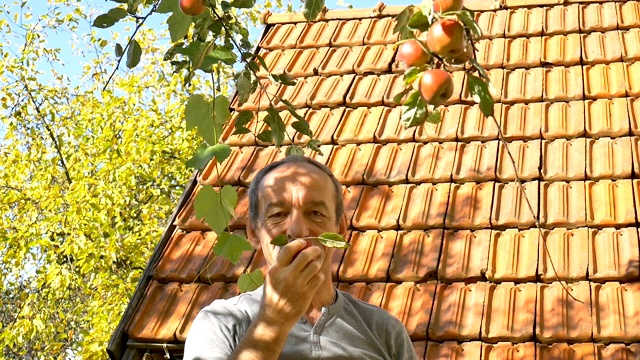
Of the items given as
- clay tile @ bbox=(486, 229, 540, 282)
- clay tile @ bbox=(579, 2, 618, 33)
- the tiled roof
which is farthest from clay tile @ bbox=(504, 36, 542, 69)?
clay tile @ bbox=(486, 229, 540, 282)

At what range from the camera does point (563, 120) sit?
438cm

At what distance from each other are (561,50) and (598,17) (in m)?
0.40

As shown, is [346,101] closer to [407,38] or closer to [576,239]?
[576,239]

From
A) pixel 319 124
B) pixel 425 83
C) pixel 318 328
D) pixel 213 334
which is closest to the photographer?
pixel 425 83

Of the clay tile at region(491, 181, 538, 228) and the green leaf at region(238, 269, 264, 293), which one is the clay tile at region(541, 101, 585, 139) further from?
the green leaf at region(238, 269, 264, 293)

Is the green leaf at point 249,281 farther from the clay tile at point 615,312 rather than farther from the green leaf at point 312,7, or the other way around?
the clay tile at point 615,312

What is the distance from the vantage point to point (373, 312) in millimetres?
2234

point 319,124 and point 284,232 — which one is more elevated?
point 319,124

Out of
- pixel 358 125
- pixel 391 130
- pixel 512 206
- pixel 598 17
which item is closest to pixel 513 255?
pixel 512 206

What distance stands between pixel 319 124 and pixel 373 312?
2.52 meters

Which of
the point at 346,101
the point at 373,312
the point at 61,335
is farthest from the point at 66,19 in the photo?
the point at 373,312

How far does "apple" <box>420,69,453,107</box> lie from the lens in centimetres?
159

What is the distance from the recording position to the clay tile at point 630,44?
472 centimetres

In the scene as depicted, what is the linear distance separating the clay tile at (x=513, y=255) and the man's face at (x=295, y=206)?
157 centimetres
